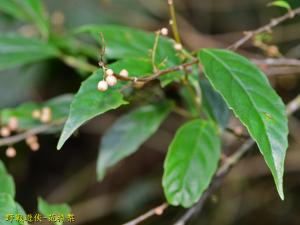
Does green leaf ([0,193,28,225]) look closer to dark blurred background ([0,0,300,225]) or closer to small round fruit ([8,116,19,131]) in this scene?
small round fruit ([8,116,19,131])

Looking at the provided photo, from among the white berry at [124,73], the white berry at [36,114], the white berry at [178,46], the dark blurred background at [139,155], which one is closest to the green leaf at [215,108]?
the white berry at [178,46]

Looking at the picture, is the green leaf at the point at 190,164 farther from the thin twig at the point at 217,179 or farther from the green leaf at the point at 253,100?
the green leaf at the point at 253,100

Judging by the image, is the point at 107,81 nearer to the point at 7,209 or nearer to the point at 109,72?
the point at 109,72

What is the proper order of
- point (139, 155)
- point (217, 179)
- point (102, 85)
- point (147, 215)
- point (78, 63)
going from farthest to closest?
A: point (139, 155) → point (78, 63) → point (217, 179) → point (147, 215) → point (102, 85)

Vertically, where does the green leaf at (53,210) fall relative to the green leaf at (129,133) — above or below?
below

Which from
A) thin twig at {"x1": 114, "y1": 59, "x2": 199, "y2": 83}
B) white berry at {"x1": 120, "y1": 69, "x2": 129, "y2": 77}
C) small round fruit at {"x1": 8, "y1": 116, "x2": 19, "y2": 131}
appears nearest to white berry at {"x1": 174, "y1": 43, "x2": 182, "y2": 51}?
thin twig at {"x1": 114, "y1": 59, "x2": 199, "y2": 83}

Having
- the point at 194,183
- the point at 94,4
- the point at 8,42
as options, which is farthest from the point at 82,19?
the point at 194,183

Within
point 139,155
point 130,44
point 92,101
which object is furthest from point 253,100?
point 139,155
